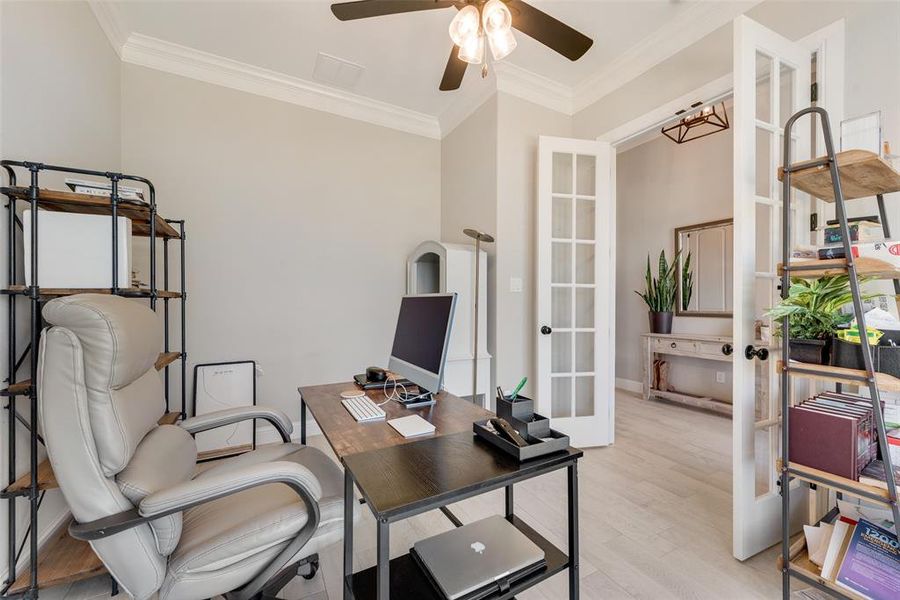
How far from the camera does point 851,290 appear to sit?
1277mm

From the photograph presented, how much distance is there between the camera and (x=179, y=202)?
8.77ft

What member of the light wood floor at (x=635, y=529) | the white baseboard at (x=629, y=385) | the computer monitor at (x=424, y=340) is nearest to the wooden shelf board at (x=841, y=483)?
the light wood floor at (x=635, y=529)

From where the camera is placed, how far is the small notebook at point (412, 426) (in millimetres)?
1246

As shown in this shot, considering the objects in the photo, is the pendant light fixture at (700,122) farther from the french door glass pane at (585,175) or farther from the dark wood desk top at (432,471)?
the dark wood desk top at (432,471)

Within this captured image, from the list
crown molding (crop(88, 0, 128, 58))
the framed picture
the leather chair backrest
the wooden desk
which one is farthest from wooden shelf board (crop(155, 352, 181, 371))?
crown molding (crop(88, 0, 128, 58))

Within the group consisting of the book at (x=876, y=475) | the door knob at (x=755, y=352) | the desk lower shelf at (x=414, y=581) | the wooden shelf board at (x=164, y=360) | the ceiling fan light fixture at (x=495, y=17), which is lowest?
the desk lower shelf at (x=414, y=581)

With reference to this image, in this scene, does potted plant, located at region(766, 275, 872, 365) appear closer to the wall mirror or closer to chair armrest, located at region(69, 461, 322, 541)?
chair armrest, located at region(69, 461, 322, 541)

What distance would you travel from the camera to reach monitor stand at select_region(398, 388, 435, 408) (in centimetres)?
157

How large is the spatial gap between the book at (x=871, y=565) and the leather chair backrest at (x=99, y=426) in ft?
7.00

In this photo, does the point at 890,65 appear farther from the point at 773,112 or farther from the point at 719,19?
the point at 719,19

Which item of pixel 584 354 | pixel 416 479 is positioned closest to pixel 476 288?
pixel 584 354

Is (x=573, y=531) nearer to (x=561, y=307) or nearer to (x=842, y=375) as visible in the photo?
(x=842, y=375)

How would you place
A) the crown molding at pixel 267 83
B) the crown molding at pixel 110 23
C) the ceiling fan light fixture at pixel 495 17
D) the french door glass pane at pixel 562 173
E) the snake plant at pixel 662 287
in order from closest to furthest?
the ceiling fan light fixture at pixel 495 17
the crown molding at pixel 110 23
the crown molding at pixel 267 83
the french door glass pane at pixel 562 173
the snake plant at pixel 662 287

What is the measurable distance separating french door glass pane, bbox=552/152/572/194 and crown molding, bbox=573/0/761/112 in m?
0.54
